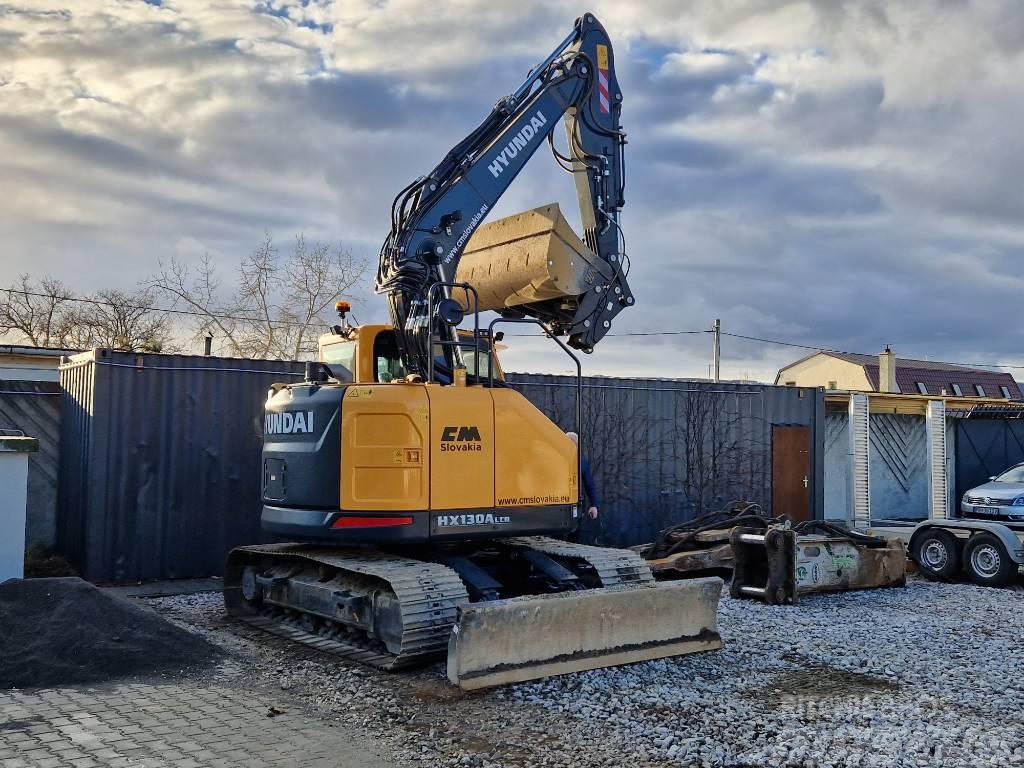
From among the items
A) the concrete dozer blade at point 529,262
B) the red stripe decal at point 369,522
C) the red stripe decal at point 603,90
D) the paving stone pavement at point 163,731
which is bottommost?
the paving stone pavement at point 163,731

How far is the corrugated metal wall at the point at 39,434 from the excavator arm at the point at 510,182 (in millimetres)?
6068

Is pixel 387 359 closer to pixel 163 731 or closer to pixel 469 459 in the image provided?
pixel 469 459

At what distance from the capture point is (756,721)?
5988mm

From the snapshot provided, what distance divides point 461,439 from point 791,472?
10868 mm

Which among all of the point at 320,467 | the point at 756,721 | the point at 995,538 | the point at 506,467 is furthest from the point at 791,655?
the point at 995,538

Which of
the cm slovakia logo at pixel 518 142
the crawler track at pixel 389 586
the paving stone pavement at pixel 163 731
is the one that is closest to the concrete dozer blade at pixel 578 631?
the crawler track at pixel 389 586

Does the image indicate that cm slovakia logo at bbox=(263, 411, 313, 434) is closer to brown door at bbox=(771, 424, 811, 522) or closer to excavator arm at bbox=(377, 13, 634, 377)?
excavator arm at bbox=(377, 13, 634, 377)

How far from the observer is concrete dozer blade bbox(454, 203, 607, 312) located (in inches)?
318

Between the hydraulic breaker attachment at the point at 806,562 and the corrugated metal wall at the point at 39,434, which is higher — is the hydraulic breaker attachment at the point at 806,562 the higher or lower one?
the lower one

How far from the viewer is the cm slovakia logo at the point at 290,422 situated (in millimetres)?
7695

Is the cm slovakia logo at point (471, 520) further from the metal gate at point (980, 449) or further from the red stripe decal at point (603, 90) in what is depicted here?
the metal gate at point (980, 449)

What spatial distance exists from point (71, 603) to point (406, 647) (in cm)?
297

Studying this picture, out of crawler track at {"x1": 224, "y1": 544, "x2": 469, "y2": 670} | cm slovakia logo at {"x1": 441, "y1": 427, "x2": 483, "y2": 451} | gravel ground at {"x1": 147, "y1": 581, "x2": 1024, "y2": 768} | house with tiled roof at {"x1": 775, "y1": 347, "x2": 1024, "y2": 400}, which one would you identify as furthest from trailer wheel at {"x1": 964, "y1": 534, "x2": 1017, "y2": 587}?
house with tiled roof at {"x1": 775, "y1": 347, "x2": 1024, "y2": 400}

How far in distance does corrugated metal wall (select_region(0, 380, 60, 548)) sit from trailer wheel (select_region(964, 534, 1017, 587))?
11.6 metres
